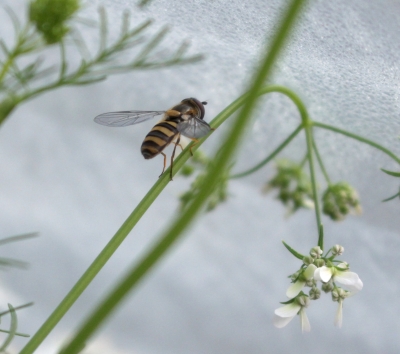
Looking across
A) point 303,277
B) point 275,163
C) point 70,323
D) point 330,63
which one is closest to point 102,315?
point 303,277

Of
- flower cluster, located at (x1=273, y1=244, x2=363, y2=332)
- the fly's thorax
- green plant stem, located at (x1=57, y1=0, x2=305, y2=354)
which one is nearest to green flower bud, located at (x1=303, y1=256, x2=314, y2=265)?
flower cluster, located at (x1=273, y1=244, x2=363, y2=332)

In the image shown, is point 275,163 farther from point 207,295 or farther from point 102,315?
point 102,315

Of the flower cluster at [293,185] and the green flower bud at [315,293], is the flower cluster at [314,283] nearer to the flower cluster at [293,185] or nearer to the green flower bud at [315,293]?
the green flower bud at [315,293]

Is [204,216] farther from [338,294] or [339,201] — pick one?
[338,294]

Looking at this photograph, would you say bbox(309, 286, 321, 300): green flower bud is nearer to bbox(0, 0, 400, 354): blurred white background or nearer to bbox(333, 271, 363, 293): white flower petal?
bbox(333, 271, 363, 293): white flower petal

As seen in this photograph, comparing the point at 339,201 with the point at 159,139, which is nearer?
the point at 159,139

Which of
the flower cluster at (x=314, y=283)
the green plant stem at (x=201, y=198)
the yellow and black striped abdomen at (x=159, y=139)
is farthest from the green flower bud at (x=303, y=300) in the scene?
the green plant stem at (x=201, y=198)

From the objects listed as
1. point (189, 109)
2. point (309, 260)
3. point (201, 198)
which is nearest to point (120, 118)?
point (189, 109)
